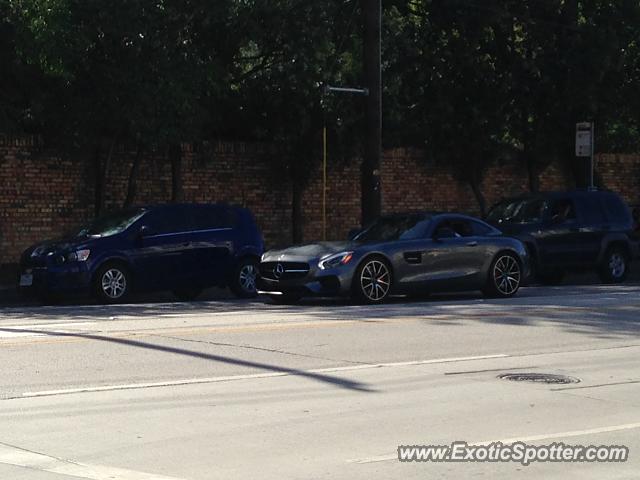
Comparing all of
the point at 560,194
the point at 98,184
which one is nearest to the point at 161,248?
the point at 98,184

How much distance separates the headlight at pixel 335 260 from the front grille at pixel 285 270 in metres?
0.24

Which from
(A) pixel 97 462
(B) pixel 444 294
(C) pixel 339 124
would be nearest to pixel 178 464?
(A) pixel 97 462

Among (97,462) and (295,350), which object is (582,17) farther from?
(97,462)

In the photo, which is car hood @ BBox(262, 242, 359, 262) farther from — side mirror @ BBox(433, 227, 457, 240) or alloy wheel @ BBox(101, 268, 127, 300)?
alloy wheel @ BBox(101, 268, 127, 300)

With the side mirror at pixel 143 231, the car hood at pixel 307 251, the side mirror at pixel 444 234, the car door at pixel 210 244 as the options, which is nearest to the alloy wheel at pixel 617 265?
the side mirror at pixel 444 234

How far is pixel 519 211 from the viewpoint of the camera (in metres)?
24.8

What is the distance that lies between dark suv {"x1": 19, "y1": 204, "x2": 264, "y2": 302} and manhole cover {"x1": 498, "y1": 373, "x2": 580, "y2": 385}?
9.66 meters

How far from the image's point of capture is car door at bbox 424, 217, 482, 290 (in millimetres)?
19516

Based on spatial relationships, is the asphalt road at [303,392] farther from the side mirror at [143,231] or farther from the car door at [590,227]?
the car door at [590,227]

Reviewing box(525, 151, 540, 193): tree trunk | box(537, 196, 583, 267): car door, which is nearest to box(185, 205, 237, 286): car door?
box(537, 196, 583, 267): car door

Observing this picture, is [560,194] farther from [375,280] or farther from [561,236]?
[375,280]

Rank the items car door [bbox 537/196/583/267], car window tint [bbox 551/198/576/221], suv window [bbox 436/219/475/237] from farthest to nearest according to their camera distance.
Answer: car window tint [bbox 551/198/576/221] → car door [bbox 537/196/583/267] → suv window [bbox 436/219/475/237]

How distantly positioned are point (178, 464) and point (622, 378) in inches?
205

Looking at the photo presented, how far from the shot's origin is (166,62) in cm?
2302
